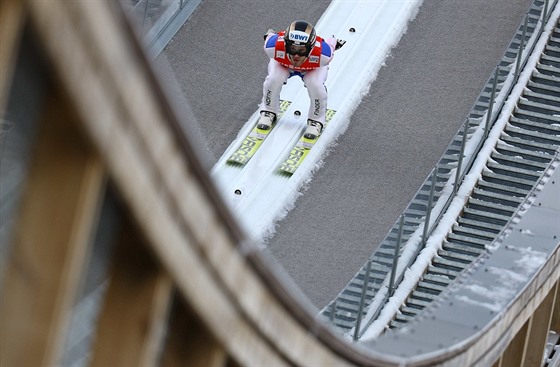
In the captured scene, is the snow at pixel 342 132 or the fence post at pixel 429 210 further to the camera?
the snow at pixel 342 132

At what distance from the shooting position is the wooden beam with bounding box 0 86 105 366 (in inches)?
142

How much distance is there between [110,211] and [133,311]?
287 millimetres

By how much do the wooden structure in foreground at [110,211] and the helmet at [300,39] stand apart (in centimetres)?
1257

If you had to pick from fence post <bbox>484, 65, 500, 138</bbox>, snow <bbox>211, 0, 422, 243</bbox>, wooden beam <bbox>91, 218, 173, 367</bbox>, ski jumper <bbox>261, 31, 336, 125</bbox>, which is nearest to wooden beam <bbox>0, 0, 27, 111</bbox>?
wooden beam <bbox>91, 218, 173, 367</bbox>

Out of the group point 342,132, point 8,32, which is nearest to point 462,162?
point 342,132

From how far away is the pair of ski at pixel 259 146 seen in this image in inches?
677

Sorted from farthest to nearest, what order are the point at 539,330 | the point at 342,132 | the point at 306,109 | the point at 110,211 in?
the point at 306,109, the point at 342,132, the point at 539,330, the point at 110,211

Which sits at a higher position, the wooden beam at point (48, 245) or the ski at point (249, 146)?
the wooden beam at point (48, 245)

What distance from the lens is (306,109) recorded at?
1825 cm

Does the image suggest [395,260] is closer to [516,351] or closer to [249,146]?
[516,351]

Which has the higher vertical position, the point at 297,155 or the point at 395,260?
the point at 395,260

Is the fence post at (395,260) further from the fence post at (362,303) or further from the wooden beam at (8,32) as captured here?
the wooden beam at (8,32)

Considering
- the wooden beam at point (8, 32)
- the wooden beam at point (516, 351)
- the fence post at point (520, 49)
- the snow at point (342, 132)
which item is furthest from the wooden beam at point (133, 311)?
the fence post at point (520, 49)

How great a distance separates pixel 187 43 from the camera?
64.2ft
